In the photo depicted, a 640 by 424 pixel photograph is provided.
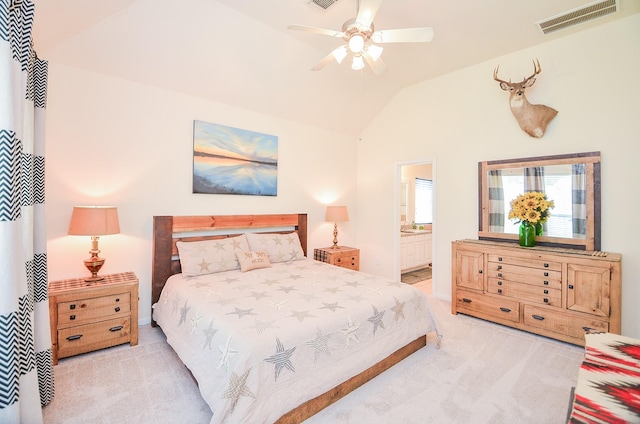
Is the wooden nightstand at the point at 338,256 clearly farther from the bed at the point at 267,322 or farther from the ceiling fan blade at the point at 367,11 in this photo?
the ceiling fan blade at the point at 367,11

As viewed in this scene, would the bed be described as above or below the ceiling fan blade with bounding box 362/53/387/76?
below

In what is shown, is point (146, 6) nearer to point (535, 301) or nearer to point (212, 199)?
point (212, 199)

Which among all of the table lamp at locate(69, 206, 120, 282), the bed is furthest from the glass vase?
the table lamp at locate(69, 206, 120, 282)

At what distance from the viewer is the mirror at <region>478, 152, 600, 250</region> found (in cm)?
311

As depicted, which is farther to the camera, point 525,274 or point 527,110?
point 527,110

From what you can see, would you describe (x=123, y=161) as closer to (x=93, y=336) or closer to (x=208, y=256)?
(x=208, y=256)

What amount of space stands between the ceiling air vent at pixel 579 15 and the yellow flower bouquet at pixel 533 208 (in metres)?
1.75

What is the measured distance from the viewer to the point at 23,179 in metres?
1.50

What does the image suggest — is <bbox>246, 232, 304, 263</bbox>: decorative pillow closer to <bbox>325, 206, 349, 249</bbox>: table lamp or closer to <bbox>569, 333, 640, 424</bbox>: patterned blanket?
<bbox>325, 206, 349, 249</bbox>: table lamp

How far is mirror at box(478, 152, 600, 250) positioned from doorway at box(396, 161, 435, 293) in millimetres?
1915

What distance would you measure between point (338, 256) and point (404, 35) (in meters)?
3.10

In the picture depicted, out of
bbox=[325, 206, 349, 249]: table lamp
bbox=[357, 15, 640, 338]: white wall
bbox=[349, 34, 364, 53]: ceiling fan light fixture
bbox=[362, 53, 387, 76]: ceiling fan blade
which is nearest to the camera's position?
bbox=[349, 34, 364, 53]: ceiling fan light fixture

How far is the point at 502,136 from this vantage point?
376cm

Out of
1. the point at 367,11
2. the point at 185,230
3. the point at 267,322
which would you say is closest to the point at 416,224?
the point at 185,230
